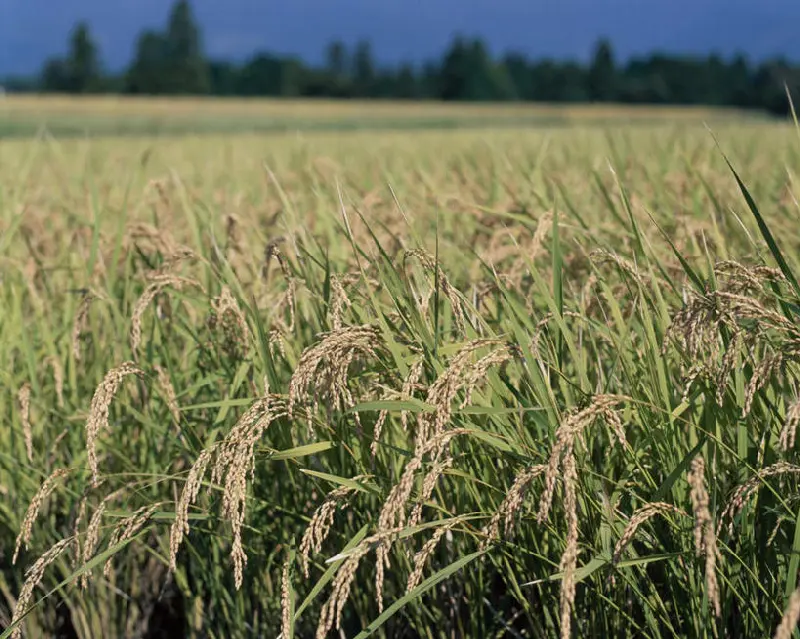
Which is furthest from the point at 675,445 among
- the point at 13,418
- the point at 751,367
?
the point at 13,418

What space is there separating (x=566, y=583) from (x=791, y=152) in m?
4.00

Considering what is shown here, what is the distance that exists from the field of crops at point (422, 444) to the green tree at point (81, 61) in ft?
251

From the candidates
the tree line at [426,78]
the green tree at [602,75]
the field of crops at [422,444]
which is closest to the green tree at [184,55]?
A: the tree line at [426,78]

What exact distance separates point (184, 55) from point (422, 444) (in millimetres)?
84209

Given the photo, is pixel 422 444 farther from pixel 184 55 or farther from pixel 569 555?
pixel 184 55

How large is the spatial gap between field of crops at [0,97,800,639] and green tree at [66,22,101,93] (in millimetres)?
76373

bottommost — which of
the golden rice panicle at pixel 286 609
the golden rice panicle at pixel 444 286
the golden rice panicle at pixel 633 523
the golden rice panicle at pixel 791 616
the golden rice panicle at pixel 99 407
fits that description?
the golden rice panicle at pixel 286 609

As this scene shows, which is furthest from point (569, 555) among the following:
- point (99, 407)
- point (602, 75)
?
point (602, 75)

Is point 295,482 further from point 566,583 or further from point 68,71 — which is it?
point 68,71

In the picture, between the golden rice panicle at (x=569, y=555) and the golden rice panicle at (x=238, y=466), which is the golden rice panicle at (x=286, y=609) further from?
the golden rice panicle at (x=569, y=555)

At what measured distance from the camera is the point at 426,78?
8556 centimetres

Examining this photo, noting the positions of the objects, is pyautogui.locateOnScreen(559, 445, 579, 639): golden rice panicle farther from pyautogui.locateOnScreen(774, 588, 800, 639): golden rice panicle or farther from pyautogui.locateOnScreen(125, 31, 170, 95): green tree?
pyautogui.locateOnScreen(125, 31, 170, 95): green tree

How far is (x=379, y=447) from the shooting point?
1.59 m

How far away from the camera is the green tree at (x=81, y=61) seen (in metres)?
74.3
